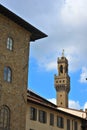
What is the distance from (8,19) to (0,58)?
13.3ft

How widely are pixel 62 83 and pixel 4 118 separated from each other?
291ft

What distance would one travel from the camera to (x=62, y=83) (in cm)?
12056

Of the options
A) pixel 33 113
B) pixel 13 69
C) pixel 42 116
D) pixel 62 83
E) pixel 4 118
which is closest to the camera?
pixel 4 118

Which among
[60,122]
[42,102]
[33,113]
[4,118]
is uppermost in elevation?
[42,102]

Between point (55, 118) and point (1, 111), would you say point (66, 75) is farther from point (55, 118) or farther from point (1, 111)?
point (1, 111)

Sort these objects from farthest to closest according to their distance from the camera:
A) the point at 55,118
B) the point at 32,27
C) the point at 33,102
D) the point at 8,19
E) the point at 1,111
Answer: the point at 55,118
the point at 33,102
the point at 32,27
the point at 8,19
the point at 1,111

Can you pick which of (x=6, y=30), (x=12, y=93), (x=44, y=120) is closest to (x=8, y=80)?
(x=12, y=93)

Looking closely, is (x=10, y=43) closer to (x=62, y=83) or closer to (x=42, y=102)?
(x=42, y=102)

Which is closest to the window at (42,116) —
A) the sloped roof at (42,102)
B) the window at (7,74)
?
Result: the sloped roof at (42,102)

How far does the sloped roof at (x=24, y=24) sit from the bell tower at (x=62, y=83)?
79.7 metres

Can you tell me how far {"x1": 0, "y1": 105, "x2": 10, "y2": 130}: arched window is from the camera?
32.0 metres

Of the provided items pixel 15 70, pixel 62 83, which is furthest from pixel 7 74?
pixel 62 83

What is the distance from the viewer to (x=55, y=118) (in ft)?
148

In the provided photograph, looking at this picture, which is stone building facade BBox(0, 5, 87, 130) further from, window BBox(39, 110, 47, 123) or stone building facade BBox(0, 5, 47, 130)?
window BBox(39, 110, 47, 123)
